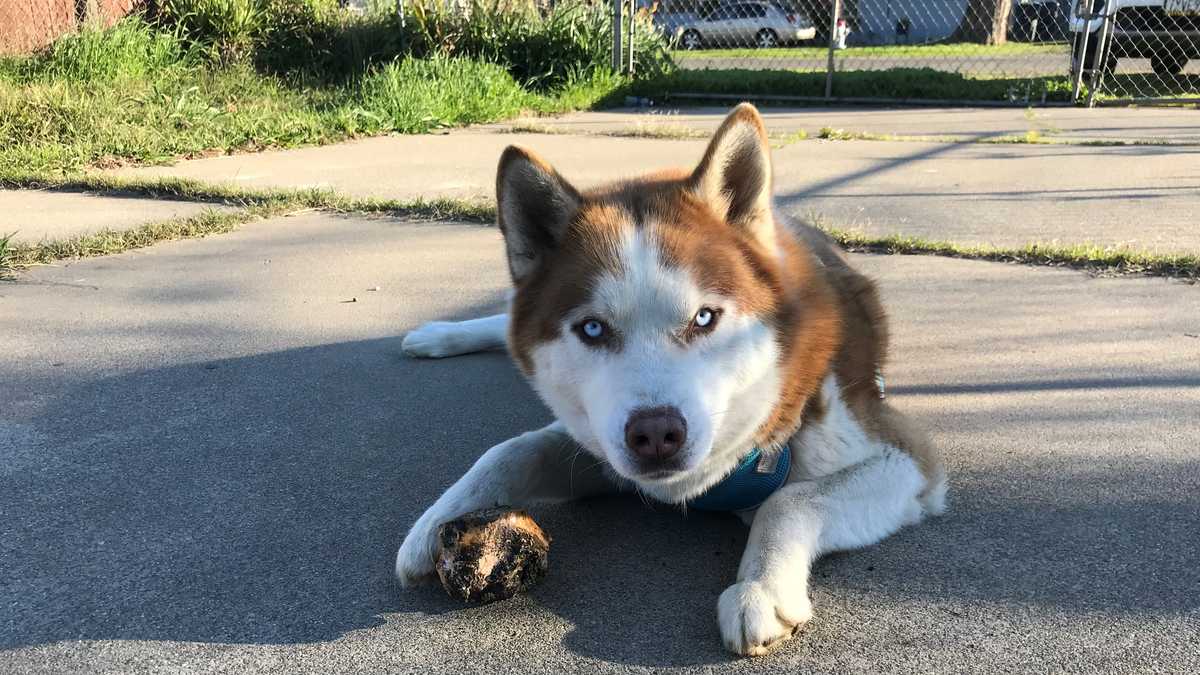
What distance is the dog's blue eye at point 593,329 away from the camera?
2.17m

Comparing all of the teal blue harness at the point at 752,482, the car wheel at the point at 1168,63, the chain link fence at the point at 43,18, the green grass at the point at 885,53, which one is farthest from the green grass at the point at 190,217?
the car wheel at the point at 1168,63

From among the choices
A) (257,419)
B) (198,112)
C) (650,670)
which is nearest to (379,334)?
(257,419)

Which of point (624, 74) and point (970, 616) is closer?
point (970, 616)

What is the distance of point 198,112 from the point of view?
8898 millimetres

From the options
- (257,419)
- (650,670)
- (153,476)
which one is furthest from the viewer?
(257,419)

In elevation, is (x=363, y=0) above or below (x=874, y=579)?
above

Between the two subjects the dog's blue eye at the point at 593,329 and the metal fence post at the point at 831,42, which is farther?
the metal fence post at the point at 831,42

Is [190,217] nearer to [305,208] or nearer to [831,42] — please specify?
[305,208]

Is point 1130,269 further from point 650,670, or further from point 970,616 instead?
point 650,670

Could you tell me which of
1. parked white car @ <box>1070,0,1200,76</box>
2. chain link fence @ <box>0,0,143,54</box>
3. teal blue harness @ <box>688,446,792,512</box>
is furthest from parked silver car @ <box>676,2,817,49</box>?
teal blue harness @ <box>688,446,792,512</box>

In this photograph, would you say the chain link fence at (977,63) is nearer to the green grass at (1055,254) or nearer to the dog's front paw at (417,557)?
the green grass at (1055,254)

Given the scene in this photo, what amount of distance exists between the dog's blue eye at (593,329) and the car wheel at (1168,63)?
13.4 meters

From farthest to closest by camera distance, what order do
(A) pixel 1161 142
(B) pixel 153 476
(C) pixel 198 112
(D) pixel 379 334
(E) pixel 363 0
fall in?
(E) pixel 363 0, (C) pixel 198 112, (A) pixel 1161 142, (D) pixel 379 334, (B) pixel 153 476

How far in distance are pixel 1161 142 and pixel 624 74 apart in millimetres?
6942
